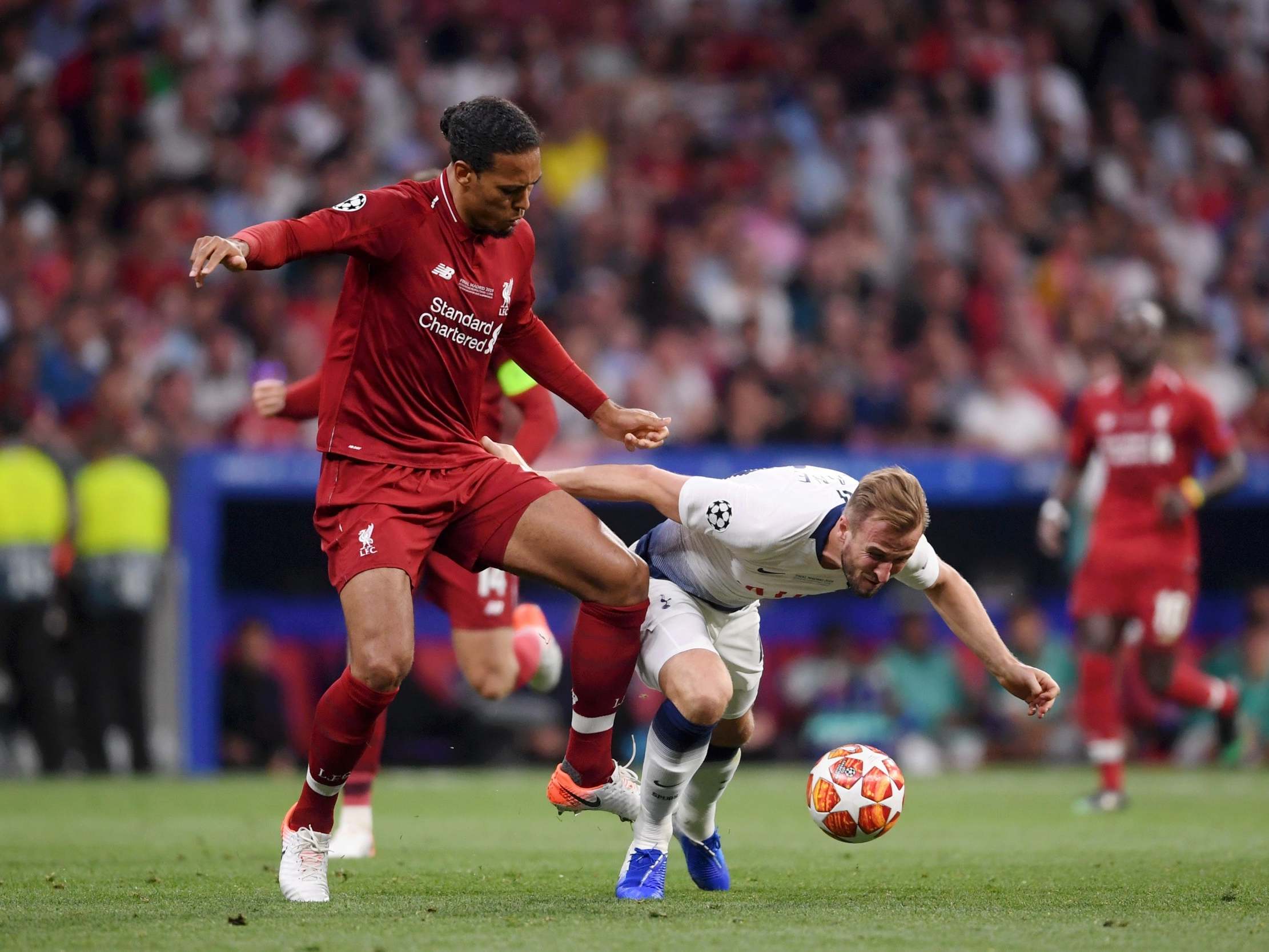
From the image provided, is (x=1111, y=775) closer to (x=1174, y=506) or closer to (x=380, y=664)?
(x=1174, y=506)

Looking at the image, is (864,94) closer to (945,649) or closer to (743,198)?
(743,198)

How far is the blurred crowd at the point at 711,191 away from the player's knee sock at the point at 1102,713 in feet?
12.1

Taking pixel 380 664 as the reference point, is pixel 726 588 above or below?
above

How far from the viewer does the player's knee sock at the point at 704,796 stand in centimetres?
648

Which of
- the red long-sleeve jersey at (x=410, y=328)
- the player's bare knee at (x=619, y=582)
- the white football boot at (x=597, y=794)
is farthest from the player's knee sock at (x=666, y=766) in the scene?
the red long-sleeve jersey at (x=410, y=328)

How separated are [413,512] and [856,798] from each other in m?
1.83

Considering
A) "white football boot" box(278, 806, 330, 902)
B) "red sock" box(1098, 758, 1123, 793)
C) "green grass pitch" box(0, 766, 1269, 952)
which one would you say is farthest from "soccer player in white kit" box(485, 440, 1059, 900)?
"red sock" box(1098, 758, 1123, 793)

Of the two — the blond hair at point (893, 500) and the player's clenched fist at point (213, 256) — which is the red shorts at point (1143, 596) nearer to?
the blond hair at point (893, 500)

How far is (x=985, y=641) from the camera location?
20.0 ft

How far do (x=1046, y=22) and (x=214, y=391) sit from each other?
10.5 meters

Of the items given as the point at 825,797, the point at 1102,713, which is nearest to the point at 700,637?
the point at 825,797

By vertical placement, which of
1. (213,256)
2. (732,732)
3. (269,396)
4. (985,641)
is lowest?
(732,732)

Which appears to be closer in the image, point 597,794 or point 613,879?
point 597,794

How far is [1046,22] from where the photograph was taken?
19.8m
